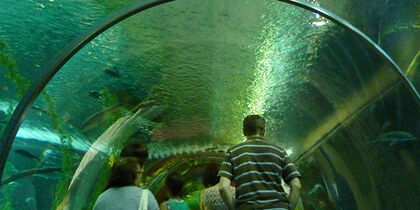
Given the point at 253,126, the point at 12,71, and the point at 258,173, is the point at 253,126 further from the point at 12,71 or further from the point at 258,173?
the point at 12,71

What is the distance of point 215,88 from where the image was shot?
8406mm

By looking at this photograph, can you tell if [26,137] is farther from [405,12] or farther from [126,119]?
[405,12]

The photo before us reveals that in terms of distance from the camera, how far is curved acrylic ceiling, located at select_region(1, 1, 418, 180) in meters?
6.13

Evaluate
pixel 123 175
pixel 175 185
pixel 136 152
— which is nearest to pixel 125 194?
pixel 123 175

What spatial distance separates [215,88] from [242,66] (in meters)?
1.02

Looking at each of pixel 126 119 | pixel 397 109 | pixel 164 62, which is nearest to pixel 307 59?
pixel 397 109

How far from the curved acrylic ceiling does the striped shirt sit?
1.70 m

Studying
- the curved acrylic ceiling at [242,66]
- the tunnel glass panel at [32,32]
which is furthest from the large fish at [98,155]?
the tunnel glass panel at [32,32]

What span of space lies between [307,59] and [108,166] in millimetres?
3889

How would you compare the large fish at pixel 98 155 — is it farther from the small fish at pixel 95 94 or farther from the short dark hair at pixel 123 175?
the short dark hair at pixel 123 175

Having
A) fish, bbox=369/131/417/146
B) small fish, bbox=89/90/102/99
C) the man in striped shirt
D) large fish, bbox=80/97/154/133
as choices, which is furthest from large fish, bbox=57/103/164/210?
the man in striped shirt

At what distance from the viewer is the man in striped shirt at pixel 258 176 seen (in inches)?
147

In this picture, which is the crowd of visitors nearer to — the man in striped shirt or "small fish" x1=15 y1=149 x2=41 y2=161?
the man in striped shirt

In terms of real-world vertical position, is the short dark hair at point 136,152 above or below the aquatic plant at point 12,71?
below
